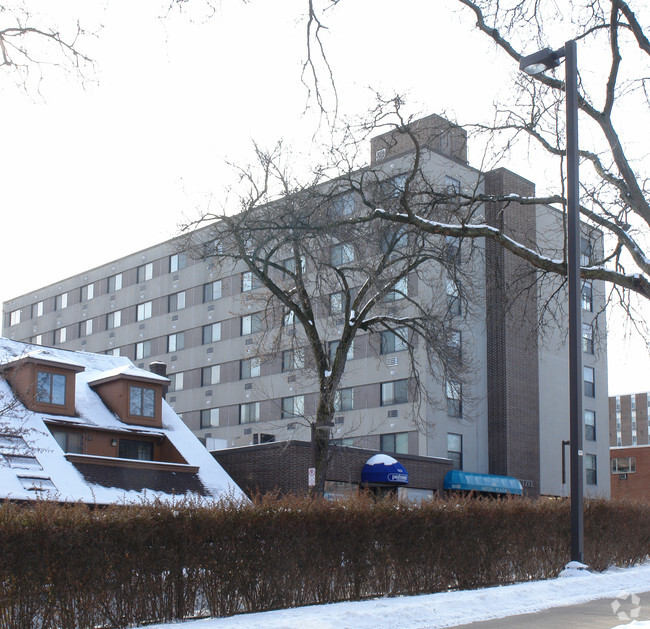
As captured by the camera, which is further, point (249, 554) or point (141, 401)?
point (141, 401)

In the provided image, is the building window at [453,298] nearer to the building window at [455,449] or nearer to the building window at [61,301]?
the building window at [455,449]

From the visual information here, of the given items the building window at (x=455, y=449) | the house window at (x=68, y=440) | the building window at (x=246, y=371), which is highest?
the building window at (x=246, y=371)

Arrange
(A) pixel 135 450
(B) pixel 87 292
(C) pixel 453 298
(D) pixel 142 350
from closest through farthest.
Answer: (C) pixel 453 298
(A) pixel 135 450
(D) pixel 142 350
(B) pixel 87 292

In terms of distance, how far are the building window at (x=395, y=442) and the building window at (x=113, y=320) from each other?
25.6 metres

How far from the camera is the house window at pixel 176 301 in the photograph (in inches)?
2142

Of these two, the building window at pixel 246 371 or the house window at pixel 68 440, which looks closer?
the house window at pixel 68 440

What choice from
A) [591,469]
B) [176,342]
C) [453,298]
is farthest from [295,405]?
[453,298]

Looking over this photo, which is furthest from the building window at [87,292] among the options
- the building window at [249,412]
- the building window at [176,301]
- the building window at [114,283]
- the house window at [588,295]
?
the house window at [588,295]

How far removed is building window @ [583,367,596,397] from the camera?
4691cm

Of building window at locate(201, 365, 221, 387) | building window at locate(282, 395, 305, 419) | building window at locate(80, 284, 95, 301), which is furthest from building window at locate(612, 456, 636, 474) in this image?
building window at locate(80, 284, 95, 301)

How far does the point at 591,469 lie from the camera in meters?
46.5

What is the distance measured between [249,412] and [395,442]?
1138 centimetres

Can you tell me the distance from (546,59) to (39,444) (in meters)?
19.3

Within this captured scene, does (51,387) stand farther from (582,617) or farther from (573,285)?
(582,617)
